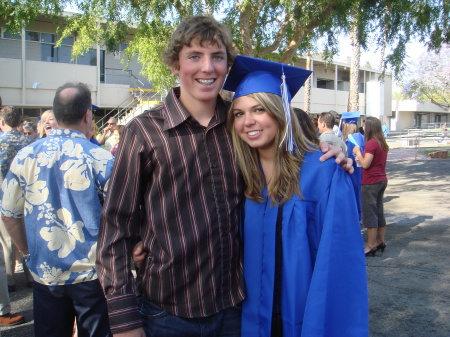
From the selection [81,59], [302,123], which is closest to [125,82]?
[81,59]

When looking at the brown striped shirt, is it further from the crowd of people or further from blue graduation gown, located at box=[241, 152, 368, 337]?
blue graduation gown, located at box=[241, 152, 368, 337]

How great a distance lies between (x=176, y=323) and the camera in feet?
6.11

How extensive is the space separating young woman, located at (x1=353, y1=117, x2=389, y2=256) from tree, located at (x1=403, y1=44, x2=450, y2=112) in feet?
119

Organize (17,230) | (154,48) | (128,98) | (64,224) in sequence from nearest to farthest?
(64,224)
(17,230)
(154,48)
(128,98)

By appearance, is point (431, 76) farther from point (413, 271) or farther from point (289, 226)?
point (289, 226)

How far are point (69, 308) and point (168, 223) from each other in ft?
4.36

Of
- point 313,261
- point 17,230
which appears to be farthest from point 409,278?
point 17,230

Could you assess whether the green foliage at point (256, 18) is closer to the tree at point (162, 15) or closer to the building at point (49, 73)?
the tree at point (162, 15)

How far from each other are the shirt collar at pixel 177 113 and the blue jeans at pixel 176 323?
769 mm

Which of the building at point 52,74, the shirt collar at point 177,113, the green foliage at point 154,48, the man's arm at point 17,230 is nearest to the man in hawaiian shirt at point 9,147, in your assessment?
the man's arm at point 17,230

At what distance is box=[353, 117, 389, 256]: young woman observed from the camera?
21.0 feet

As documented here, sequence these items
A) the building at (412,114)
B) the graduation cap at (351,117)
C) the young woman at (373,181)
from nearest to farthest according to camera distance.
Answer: the young woman at (373,181), the graduation cap at (351,117), the building at (412,114)

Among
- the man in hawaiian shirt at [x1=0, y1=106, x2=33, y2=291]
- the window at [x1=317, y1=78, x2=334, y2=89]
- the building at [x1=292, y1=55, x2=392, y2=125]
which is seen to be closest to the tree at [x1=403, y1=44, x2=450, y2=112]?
the building at [x1=292, y1=55, x2=392, y2=125]

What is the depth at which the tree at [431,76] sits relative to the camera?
129ft
